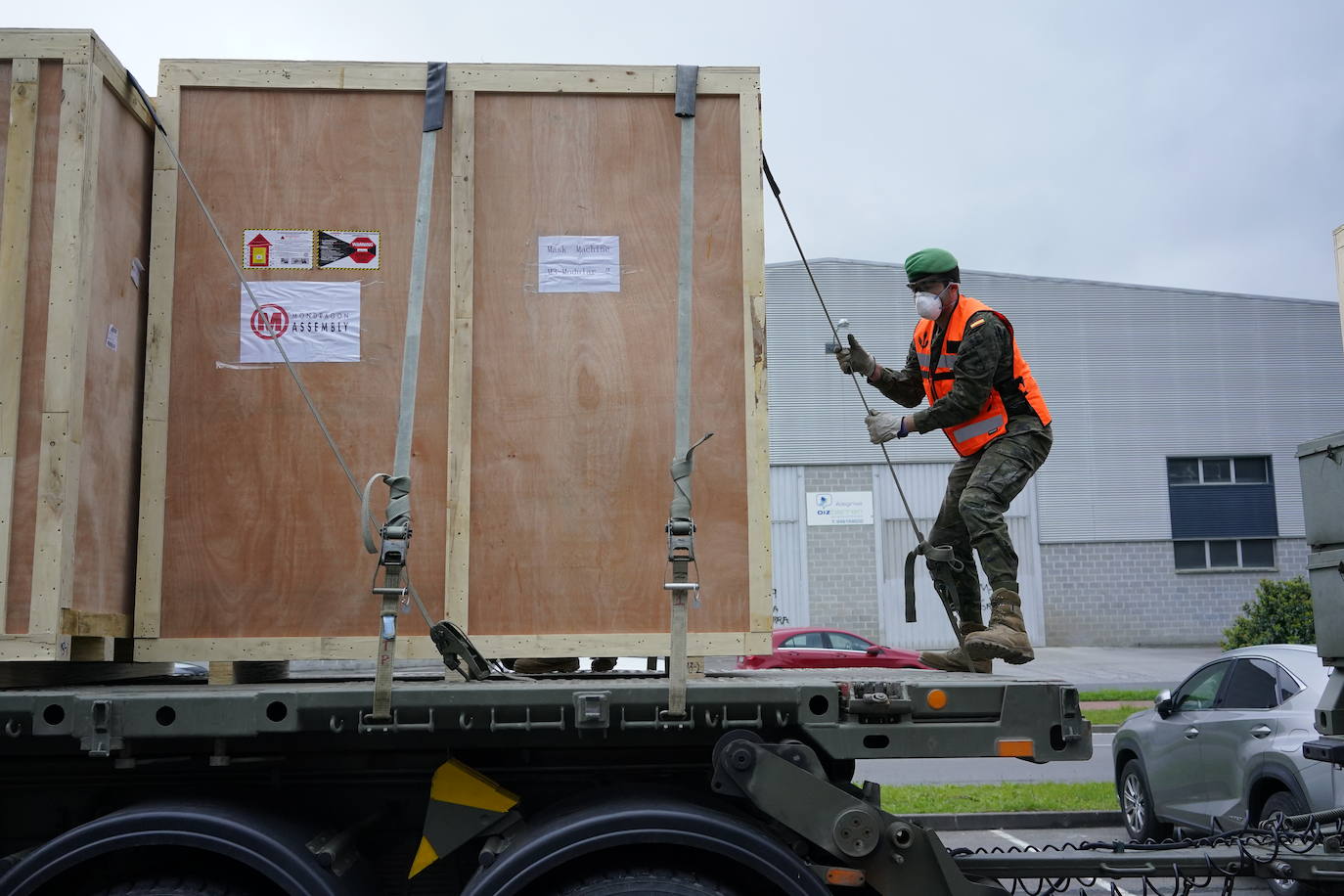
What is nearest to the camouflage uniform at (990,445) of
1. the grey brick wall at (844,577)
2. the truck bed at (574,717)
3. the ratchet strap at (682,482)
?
the truck bed at (574,717)

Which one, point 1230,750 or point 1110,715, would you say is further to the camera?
point 1110,715

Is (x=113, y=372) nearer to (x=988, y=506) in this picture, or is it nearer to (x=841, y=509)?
(x=988, y=506)

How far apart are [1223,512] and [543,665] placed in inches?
1200

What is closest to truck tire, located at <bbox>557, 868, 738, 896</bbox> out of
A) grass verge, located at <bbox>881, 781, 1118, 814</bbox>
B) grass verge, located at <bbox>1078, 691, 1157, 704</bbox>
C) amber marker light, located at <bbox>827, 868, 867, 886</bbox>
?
amber marker light, located at <bbox>827, 868, 867, 886</bbox>

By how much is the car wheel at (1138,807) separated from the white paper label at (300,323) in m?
6.64

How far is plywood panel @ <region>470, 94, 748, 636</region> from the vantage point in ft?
14.0

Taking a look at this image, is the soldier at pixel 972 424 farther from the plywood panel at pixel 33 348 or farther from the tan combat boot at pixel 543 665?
the plywood panel at pixel 33 348

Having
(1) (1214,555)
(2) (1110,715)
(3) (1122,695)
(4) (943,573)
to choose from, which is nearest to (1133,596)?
(1) (1214,555)

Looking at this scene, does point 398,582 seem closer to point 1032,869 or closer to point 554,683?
point 554,683

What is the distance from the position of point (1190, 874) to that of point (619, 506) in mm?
2342

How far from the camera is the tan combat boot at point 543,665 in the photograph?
4.87 meters

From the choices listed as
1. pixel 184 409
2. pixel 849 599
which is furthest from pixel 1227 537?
pixel 184 409

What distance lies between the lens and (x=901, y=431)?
4891 mm

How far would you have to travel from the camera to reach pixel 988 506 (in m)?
4.66
